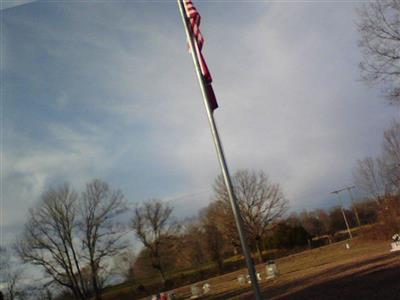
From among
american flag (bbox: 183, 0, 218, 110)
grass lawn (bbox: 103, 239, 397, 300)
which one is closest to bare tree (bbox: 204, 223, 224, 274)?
grass lawn (bbox: 103, 239, 397, 300)

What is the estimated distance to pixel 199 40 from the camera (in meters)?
9.20

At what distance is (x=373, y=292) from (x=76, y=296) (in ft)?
113

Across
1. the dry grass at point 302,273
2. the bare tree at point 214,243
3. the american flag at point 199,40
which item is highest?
the american flag at point 199,40

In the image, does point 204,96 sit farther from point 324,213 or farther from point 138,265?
point 324,213

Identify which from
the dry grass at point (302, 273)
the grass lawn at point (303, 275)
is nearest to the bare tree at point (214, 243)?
the grass lawn at point (303, 275)

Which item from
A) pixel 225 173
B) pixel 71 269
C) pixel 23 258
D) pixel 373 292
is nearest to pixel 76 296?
pixel 71 269

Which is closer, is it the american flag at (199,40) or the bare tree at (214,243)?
the american flag at (199,40)

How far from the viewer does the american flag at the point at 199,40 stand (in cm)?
890

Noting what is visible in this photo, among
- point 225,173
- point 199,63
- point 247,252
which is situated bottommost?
point 247,252

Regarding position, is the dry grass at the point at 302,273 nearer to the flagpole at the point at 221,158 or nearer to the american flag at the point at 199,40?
the flagpole at the point at 221,158

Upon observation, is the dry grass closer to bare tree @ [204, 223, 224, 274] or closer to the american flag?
the american flag

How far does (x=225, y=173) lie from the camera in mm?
8227

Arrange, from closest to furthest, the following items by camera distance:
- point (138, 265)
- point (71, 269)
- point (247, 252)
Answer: point (247, 252) < point (71, 269) < point (138, 265)

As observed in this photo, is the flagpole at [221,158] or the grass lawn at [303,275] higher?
the flagpole at [221,158]
